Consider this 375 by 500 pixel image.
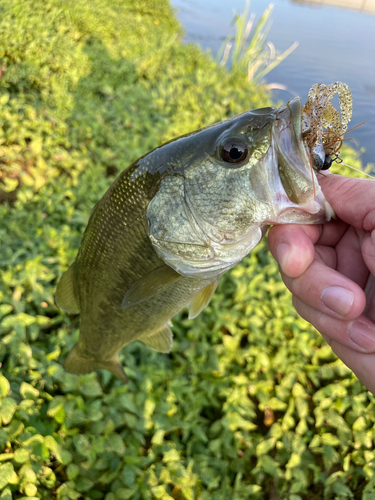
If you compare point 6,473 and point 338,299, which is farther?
point 6,473

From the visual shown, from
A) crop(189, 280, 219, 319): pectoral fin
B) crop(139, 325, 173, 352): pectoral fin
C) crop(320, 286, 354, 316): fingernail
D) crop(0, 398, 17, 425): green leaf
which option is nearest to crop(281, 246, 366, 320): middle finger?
crop(320, 286, 354, 316): fingernail

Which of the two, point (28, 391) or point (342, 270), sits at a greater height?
point (342, 270)

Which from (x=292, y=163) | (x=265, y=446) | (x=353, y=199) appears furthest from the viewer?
(x=265, y=446)

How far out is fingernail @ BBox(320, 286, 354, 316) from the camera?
99 centimetres

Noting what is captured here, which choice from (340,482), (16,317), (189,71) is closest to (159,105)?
(189,71)

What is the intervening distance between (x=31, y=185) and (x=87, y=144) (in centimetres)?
105

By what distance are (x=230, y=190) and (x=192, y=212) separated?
0.16m

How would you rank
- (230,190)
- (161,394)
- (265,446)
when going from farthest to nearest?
(161,394), (265,446), (230,190)

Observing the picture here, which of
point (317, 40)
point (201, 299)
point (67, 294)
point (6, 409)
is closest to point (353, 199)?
point (201, 299)

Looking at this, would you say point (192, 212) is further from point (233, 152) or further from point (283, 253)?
point (283, 253)

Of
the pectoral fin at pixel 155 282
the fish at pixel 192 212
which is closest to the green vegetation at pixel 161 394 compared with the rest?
the fish at pixel 192 212

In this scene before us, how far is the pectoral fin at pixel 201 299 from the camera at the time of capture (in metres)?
1.45

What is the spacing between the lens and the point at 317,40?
816cm

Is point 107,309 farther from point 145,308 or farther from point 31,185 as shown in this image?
point 31,185
